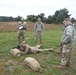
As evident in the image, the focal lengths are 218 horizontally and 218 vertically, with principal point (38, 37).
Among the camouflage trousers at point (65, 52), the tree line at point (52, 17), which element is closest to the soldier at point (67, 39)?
the camouflage trousers at point (65, 52)

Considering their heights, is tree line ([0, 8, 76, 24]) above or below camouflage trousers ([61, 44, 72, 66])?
above

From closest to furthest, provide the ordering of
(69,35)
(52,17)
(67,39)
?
(69,35), (67,39), (52,17)

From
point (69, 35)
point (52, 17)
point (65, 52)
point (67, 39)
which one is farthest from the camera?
point (52, 17)

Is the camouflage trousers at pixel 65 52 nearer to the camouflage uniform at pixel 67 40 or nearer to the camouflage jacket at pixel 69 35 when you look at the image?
the camouflage uniform at pixel 67 40

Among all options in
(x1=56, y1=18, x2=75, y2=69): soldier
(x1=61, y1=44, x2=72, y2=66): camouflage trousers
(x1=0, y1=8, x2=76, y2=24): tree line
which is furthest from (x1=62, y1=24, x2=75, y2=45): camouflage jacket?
(x1=0, y1=8, x2=76, y2=24): tree line

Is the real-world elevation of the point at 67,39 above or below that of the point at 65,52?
above

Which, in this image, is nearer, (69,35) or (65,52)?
(69,35)

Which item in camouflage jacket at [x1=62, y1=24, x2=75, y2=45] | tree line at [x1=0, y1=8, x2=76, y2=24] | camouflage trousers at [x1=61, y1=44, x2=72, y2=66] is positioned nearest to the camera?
camouflage jacket at [x1=62, y1=24, x2=75, y2=45]

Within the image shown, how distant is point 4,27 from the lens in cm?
2850

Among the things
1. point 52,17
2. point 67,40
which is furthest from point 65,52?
point 52,17

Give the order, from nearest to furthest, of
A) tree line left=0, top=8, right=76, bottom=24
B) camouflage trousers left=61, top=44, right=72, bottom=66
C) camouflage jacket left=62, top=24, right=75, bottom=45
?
1. camouflage jacket left=62, top=24, right=75, bottom=45
2. camouflage trousers left=61, top=44, right=72, bottom=66
3. tree line left=0, top=8, right=76, bottom=24

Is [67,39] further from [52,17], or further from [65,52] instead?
[52,17]

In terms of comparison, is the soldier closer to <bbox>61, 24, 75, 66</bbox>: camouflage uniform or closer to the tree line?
<bbox>61, 24, 75, 66</bbox>: camouflage uniform

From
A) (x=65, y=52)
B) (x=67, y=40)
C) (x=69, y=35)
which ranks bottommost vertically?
(x=65, y=52)
